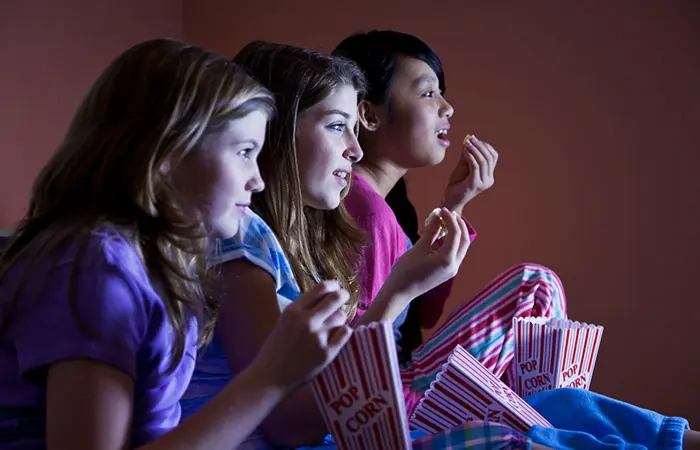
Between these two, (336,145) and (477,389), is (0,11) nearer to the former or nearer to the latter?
(336,145)

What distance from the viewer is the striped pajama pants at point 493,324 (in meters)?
1.48

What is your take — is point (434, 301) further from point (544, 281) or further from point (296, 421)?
point (296, 421)

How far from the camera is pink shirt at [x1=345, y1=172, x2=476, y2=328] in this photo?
62.1 inches

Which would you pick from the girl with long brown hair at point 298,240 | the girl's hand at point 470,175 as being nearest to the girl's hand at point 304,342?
the girl with long brown hair at point 298,240

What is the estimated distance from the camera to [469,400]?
40.8 inches

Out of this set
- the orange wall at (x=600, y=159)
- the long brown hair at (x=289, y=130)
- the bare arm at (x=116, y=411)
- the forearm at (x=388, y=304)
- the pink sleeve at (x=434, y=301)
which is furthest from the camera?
the orange wall at (x=600, y=159)

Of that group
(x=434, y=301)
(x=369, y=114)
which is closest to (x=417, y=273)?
(x=369, y=114)

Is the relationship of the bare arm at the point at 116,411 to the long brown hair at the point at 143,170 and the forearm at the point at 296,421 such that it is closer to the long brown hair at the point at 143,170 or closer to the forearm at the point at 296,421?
the long brown hair at the point at 143,170

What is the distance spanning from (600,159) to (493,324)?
1107 mm

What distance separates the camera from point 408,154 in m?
1.79

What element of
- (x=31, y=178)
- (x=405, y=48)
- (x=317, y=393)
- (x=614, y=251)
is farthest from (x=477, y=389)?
(x=31, y=178)

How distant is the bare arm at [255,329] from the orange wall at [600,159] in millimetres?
1597

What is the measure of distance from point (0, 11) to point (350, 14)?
1.15 meters

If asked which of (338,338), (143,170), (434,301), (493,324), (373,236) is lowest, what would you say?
(434,301)
